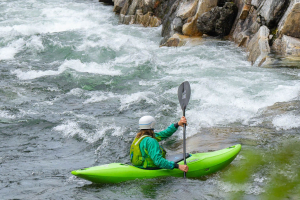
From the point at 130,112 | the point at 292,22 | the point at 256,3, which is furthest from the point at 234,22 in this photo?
the point at 130,112

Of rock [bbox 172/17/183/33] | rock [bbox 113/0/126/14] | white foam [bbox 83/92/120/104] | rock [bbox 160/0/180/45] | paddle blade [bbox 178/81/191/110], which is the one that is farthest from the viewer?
rock [bbox 113/0/126/14]

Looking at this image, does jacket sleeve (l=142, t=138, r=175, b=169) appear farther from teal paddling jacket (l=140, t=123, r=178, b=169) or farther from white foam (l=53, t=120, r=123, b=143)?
white foam (l=53, t=120, r=123, b=143)

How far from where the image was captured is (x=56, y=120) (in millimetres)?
6789

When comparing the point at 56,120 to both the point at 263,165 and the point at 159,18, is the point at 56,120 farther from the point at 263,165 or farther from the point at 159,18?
the point at 159,18

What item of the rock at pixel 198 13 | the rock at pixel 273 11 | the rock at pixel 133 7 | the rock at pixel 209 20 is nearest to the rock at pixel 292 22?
the rock at pixel 273 11

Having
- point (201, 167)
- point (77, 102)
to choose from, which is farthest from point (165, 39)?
point (201, 167)

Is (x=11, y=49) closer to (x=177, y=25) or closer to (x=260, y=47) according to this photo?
(x=177, y=25)

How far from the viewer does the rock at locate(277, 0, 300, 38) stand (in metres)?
8.44

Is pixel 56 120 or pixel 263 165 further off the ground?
pixel 263 165

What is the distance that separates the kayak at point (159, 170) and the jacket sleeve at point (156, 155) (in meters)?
0.17

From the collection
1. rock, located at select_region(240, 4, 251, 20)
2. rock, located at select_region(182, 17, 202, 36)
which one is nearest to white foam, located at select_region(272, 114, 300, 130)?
rock, located at select_region(240, 4, 251, 20)

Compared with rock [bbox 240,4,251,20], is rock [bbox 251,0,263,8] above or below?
above

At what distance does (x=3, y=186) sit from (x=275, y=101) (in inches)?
202

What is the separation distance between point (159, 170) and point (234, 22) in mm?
7920
